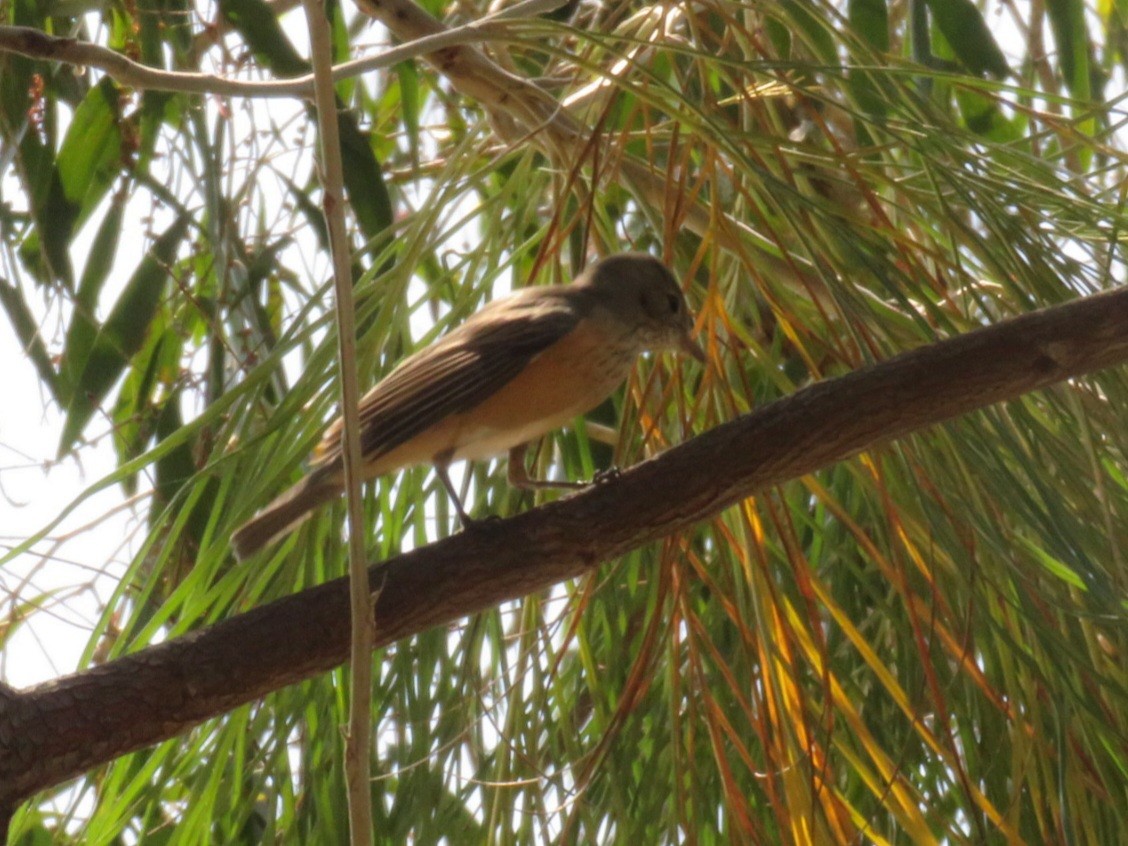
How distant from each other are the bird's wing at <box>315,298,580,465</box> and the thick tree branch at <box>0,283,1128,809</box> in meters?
0.39

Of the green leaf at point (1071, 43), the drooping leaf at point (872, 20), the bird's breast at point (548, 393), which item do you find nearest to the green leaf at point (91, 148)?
the bird's breast at point (548, 393)

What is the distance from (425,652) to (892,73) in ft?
3.16

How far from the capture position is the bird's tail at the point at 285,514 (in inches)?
79.0

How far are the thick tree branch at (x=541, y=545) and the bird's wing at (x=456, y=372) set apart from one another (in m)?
0.39


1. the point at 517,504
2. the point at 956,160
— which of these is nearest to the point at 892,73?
the point at 956,160

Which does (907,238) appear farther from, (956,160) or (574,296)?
(574,296)

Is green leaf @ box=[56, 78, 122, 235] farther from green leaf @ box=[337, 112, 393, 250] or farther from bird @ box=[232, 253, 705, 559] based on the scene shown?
bird @ box=[232, 253, 705, 559]

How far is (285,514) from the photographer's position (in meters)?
2.07

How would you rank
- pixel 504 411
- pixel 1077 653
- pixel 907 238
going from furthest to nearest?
pixel 504 411 < pixel 907 238 < pixel 1077 653

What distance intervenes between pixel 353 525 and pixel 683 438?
860 mm

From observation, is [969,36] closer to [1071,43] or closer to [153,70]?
[1071,43]

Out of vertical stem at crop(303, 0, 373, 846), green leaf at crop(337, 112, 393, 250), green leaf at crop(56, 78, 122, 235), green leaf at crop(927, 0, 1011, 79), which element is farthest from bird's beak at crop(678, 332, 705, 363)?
vertical stem at crop(303, 0, 373, 846)

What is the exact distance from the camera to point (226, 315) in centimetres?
253

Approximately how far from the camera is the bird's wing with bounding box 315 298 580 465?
86.7 inches
